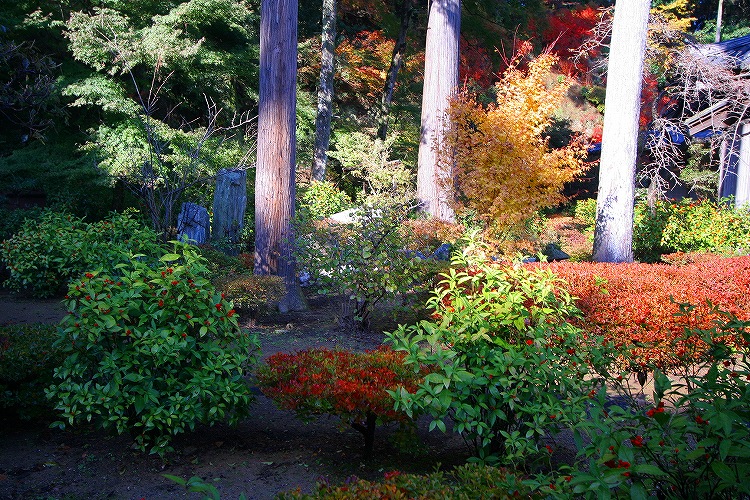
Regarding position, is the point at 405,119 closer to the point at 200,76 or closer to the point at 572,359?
the point at 200,76

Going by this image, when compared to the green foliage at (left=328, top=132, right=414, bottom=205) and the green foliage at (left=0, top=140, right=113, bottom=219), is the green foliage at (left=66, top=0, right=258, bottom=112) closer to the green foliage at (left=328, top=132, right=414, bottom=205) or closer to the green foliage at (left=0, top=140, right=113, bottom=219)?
the green foliage at (left=0, top=140, right=113, bottom=219)

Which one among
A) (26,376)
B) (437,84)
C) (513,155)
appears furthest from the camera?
(437,84)

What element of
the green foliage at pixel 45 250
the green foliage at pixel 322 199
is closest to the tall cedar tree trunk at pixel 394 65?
the green foliage at pixel 322 199

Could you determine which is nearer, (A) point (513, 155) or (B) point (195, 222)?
(A) point (513, 155)

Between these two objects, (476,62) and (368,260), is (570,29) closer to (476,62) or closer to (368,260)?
(476,62)

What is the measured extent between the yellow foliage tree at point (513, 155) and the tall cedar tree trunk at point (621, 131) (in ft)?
2.21

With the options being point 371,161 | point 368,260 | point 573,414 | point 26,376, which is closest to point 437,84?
point 371,161

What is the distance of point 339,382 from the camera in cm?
379

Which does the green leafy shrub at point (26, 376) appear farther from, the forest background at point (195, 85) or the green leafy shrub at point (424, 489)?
the forest background at point (195, 85)

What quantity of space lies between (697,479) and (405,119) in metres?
19.9

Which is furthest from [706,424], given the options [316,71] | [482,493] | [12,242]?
[316,71]

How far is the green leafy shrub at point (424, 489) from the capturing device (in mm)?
2443

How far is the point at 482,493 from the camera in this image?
8.27 ft

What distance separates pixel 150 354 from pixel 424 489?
6.64 ft
